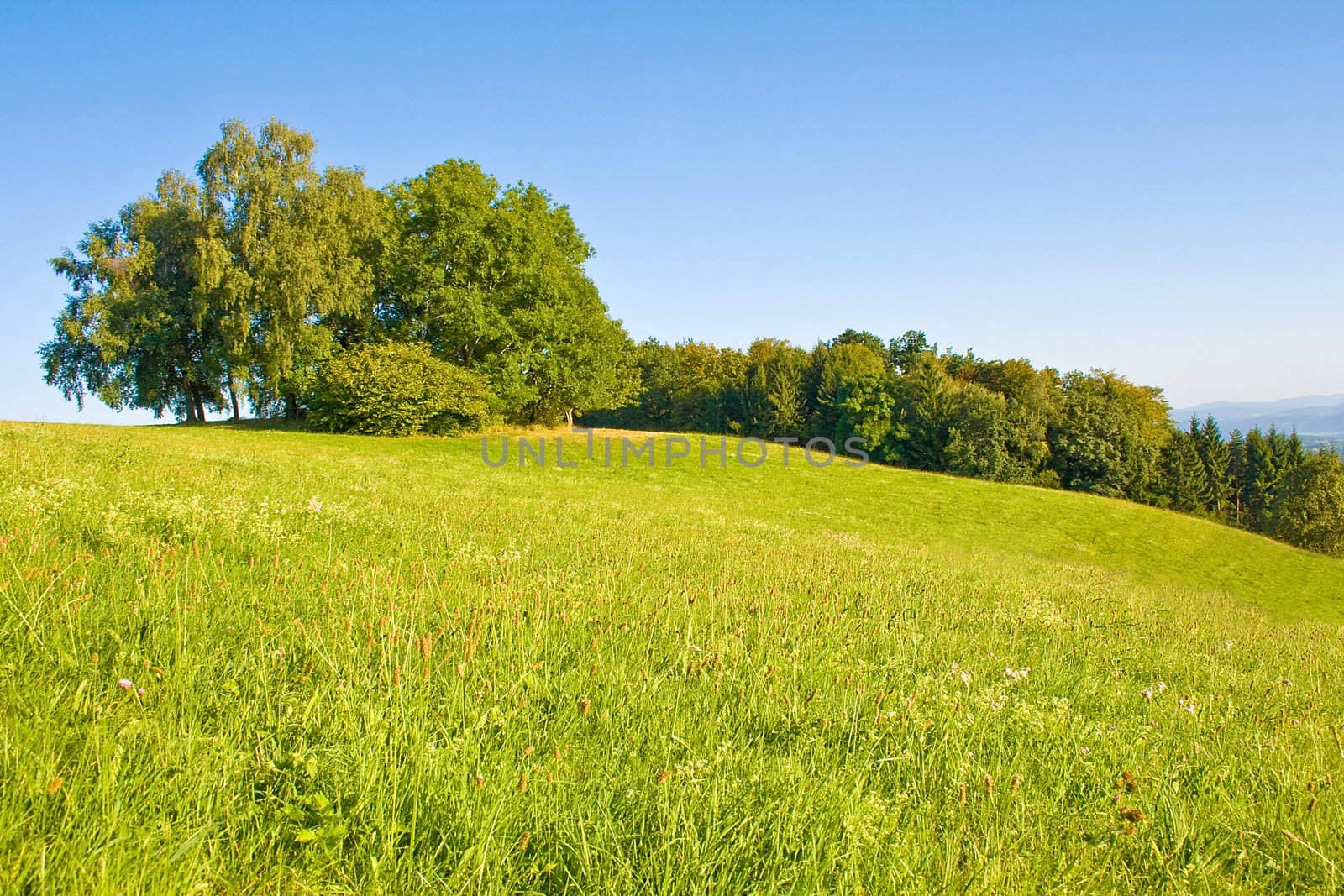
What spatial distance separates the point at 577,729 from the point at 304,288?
3839 centimetres

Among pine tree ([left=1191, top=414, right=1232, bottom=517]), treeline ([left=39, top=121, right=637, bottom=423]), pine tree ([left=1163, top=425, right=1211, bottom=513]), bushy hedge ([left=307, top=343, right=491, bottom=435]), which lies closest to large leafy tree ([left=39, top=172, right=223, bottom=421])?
treeline ([left=39, top=121, right=637, bottom=423])

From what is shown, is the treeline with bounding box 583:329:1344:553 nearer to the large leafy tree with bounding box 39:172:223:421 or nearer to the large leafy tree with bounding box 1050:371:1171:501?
the large leafy tree with bounding box 1050:371:1171:501

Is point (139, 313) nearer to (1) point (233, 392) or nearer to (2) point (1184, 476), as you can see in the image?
(1) point (233, 392)

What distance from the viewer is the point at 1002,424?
60250 mm

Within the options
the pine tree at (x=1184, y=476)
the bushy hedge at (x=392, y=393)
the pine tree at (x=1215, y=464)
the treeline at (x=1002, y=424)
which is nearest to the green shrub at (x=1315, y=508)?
the treeline at (x=1002, y=424)

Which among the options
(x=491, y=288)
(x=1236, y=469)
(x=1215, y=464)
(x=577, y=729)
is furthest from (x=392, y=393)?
(x=1236, y=469)

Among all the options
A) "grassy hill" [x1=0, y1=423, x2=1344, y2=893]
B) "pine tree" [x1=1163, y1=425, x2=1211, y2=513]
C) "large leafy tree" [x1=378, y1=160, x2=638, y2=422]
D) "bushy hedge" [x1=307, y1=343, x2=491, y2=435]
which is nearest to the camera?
"grassy hill" [x1=0, y1=423, x2=1344, y2=893]

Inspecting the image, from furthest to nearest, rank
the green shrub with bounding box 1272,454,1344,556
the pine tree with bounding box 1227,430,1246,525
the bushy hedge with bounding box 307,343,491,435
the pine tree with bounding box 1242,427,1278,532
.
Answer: the pine tree with bounding box 1227,430,1246,525, the pine tree with bounding box 1242,427,1278,532, the green shrub with bounding box 1272,454,1344,556, the bushy hedge with bounding box 307,343,491,435

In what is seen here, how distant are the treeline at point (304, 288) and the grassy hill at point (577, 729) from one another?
108ft

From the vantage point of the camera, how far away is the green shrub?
3925 centimetres

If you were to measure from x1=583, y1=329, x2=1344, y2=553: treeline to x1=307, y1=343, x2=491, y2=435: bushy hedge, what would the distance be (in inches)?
763

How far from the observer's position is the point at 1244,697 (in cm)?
498

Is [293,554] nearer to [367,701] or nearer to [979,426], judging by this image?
[367,701]

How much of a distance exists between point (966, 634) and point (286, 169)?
4213 centimetres
